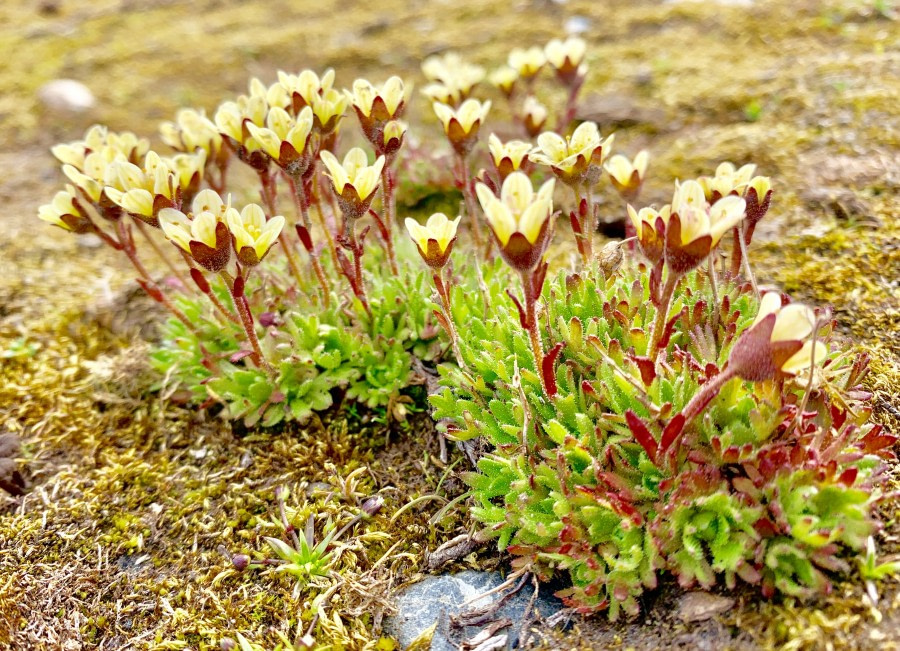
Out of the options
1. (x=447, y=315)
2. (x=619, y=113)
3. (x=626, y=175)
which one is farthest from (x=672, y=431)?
(x=619, y=113)

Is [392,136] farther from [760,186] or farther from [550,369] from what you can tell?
[760,186]

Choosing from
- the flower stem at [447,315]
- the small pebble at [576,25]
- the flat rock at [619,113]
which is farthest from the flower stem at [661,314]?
the small pebble at [576,25]

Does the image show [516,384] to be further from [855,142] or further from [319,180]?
[855,142]

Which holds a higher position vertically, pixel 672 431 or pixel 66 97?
pixel 66 97

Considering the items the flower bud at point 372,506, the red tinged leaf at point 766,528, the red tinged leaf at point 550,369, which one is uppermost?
the red tinged leaf at point 550,369

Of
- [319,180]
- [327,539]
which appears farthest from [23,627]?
[319,180]

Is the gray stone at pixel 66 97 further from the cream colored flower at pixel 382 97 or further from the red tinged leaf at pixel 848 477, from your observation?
the red tinged leaf at pixel 848 477

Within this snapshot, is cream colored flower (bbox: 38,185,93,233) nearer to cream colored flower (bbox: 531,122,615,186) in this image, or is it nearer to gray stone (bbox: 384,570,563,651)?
cream colored flower (bbox: 531,122,615,186)
